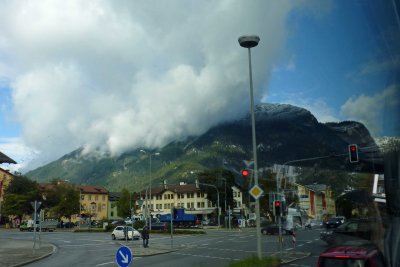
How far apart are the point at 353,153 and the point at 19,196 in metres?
86.2

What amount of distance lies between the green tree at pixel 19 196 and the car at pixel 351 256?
259 feet

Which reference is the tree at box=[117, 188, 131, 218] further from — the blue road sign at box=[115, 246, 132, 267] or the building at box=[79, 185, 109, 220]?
the blue road sign at box=[115, 246, 132, 267]

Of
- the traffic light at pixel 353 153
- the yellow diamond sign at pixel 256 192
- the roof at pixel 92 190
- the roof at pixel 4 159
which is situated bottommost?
the yellow diamond sign at pixel 256 192

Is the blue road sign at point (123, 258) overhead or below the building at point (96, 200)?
below

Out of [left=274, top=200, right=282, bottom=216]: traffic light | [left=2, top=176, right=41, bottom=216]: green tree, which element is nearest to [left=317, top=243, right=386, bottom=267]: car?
[left=274, top=200, right=282, bottom=216]: traffic light

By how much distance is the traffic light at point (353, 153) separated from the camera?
24.8 feet

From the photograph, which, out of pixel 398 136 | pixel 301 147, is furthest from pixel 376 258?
pixel 301 147

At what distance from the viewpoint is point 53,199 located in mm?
93312

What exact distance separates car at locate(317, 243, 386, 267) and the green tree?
79091mm

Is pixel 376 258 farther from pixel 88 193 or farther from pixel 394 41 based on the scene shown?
pixel 88 193

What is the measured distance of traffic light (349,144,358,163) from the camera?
755 centimetres

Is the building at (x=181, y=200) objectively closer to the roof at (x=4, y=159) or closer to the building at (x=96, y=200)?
the building at (x=96, y=200)

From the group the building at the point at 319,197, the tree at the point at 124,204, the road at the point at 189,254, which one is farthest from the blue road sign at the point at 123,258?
the tree at the point at 124,204

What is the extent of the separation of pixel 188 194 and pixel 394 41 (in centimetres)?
11683
